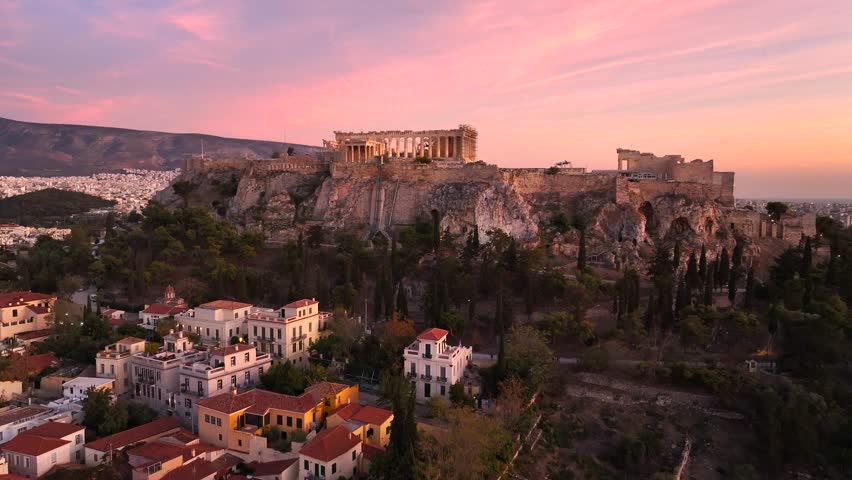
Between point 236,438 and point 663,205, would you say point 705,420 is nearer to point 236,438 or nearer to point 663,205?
point 236,438

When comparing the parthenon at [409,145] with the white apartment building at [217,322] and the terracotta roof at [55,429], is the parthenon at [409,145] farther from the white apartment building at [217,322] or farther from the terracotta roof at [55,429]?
the terracotta roof at [55,429]

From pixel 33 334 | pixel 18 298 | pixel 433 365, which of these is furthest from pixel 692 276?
pixel 18 298

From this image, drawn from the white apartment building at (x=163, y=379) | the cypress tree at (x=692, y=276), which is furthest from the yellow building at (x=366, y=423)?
the cypress tree at (x=692, y=276)

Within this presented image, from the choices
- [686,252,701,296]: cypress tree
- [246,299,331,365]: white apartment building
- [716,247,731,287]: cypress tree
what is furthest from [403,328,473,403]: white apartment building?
[716,247,731,287]: cypress tree

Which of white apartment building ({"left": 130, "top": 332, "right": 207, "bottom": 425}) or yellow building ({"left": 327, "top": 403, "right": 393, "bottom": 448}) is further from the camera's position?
white apartment building ({"left": 130, "top": 332, "right": 207, "bottom": 425})

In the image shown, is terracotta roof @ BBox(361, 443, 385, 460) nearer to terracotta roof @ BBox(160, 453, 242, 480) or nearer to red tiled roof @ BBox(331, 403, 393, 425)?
red tiled roof @ BBox(331, 403, 393, 425)

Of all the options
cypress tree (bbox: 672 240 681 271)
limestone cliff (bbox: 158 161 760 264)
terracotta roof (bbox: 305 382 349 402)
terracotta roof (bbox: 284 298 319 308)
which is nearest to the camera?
terracotta roof (bbox: 305 382 349 402)
